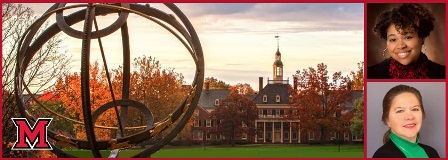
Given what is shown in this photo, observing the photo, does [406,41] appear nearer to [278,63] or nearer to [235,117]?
[278,63]

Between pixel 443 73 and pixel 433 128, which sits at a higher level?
pixel 443 73

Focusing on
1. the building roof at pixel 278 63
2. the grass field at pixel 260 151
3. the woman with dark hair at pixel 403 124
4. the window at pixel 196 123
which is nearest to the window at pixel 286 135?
the grass field at pixel 260 151

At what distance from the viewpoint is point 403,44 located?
13617 mm

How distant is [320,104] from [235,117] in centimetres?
216

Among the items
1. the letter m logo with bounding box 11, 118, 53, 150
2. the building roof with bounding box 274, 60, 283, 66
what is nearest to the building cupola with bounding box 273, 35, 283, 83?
the building roof with bounding box 274, 60, 283, 66

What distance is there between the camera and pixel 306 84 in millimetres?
20609

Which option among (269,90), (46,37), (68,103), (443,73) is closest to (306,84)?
(269,90)

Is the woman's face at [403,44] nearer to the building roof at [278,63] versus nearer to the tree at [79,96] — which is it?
the building roof at [278,63]

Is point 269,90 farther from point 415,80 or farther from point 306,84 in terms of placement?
point 415,80

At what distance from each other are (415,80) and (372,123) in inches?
37.0

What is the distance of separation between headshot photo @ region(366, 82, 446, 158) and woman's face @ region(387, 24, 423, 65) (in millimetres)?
483

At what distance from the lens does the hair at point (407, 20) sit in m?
13.7

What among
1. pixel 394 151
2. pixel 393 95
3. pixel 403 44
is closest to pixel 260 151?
pixel 394 151

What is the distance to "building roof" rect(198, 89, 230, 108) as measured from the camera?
66.0 ft
